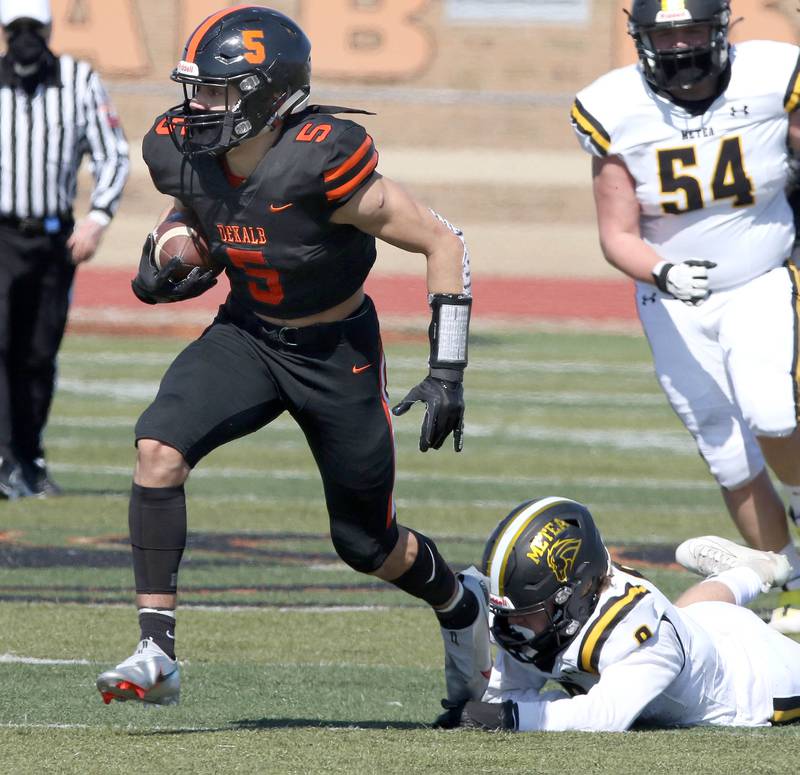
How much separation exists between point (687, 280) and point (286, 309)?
1.48 meters

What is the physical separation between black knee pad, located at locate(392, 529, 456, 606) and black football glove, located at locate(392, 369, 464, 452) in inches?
17.1

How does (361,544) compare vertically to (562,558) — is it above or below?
below

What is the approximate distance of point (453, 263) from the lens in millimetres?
4184

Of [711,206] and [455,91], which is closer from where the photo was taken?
[711,206]

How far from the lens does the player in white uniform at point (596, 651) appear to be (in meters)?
3.85

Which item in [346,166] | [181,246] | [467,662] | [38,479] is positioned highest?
[346,166]

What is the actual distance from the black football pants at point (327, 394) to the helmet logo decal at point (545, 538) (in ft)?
1.57

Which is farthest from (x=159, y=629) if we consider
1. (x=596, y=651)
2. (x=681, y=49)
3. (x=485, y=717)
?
(x=681, y=49)

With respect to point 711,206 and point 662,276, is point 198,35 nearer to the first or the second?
point 662,276

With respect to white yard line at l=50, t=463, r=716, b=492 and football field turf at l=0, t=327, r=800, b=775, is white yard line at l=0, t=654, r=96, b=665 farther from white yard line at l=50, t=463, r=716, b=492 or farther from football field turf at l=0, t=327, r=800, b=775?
white yard line at l=50, t=463, r=716, b=492

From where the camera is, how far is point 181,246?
430cm

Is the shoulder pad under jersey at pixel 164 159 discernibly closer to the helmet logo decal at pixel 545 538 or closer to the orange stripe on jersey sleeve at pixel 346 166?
the orange stripe on jersey sleeve at pixel 346 166

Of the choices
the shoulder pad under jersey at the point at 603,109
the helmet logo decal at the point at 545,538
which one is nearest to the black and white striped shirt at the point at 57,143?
the shoulder pad under jersey at the point at 603,109

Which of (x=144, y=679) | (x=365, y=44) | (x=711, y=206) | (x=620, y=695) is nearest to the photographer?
(x=144, y=679)
